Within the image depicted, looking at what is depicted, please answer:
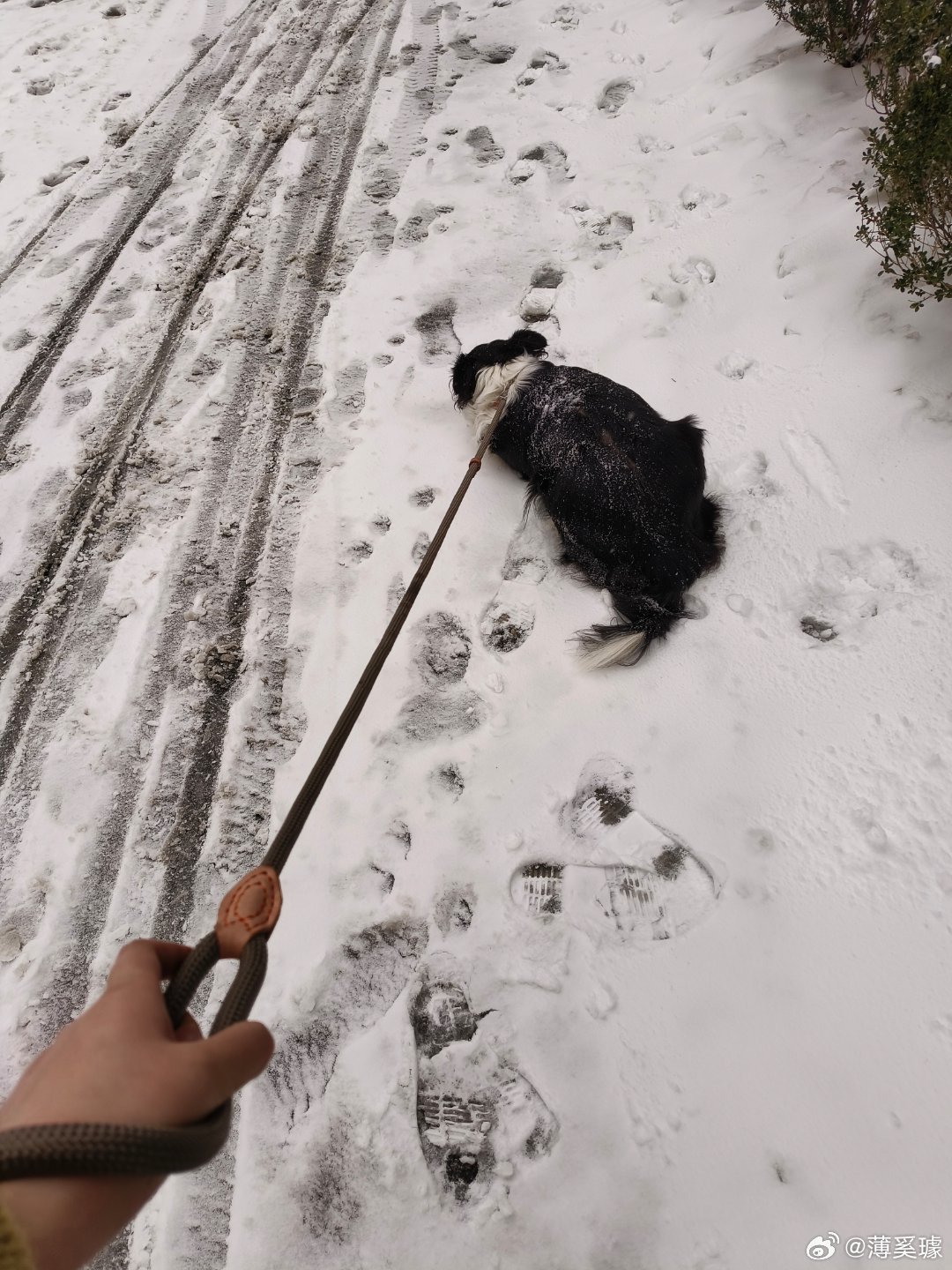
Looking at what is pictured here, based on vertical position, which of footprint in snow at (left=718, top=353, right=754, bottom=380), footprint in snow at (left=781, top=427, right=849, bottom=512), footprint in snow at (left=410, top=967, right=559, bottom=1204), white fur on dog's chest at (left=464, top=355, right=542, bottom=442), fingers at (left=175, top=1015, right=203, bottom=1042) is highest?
fingers at (left=175, top=1015, right=203, bottom=1042)

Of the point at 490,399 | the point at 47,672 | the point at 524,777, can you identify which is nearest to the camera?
the point at 524,777

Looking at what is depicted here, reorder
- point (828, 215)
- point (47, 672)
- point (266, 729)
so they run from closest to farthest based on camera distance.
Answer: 1. point (266, 729)
2. point (47, 672)
3. point (828, 215)

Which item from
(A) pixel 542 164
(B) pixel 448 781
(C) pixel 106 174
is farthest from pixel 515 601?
(C) pixel 106 174

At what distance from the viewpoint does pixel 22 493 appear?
2.78 m

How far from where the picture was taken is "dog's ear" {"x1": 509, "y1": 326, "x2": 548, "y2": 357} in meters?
2.79

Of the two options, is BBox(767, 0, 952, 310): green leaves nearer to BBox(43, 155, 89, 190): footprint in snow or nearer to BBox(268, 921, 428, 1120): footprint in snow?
BBox(268, 921, 428, 1120): footprint in snow

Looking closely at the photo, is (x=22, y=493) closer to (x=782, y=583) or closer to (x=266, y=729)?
(x=266, y=729)

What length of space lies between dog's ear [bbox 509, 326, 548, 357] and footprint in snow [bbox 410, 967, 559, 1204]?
2.33 metres

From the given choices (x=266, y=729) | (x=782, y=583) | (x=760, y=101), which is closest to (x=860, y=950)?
(x=782, y=583)

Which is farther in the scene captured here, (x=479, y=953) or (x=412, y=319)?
(x=412, y=319)

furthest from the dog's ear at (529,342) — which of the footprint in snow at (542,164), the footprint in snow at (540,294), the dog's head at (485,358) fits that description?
the footprint in snow at (542,164)

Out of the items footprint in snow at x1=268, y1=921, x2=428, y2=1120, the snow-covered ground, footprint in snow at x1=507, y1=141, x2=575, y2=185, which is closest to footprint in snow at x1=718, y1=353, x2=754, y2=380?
the snow-covered ground

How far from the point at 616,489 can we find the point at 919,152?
1377 mm

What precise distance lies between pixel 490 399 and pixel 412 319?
2.93ft
